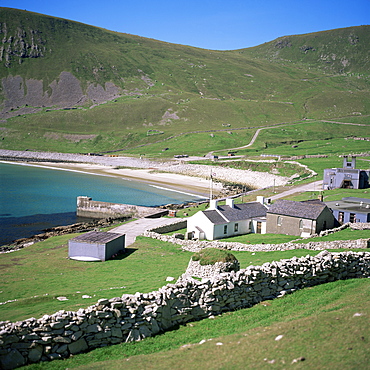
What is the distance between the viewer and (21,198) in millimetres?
93500

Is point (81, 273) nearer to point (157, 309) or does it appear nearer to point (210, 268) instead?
point (210, 268)

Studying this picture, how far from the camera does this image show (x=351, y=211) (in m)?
43.4

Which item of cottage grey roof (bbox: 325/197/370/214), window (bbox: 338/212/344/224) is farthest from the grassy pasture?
cottage grey roof (bbox: 325/197/370/214)

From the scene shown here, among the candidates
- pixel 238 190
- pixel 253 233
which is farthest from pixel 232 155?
pixel 253 233

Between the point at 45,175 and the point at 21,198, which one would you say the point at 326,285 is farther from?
the point at 45,175

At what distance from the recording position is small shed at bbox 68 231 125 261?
34.9 meters

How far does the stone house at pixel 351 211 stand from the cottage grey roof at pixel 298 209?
13.9 feet

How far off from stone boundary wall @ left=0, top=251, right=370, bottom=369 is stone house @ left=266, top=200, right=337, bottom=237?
1955cm

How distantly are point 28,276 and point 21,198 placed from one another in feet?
226

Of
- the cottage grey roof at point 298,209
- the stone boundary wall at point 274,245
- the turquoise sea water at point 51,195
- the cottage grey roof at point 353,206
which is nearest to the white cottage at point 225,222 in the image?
the cottage grey roof at point 298,209

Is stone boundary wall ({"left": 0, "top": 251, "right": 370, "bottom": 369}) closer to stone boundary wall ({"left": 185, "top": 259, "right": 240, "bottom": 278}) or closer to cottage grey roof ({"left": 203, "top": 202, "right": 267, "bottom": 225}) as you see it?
stone boundary wall ({"left": 185, "top": 259, "right": 240, "bottom": 278})

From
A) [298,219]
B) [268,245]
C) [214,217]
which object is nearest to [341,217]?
[298,219]

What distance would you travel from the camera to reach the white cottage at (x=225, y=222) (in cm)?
4225

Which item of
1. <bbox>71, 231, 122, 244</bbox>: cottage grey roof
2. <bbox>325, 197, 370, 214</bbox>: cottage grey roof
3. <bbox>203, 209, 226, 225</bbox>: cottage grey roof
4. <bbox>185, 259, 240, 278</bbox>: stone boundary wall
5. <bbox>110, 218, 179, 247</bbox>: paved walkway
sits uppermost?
<bbox>325, 197, 370, 214</bbox>: cottage grey roof
